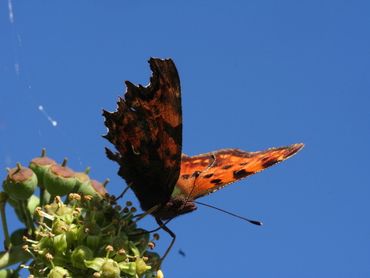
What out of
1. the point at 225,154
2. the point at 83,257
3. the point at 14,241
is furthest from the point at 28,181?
the point at 225,154

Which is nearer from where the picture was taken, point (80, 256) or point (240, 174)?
point (80, 256)

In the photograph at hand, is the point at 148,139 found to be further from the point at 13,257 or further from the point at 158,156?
the point at 13,257

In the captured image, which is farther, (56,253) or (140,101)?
(140,101)

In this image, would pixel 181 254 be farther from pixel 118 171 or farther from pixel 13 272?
pixel 13 272

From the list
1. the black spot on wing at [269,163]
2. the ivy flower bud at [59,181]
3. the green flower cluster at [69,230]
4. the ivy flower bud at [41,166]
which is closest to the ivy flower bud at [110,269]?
the green flower cluster at [69,230]

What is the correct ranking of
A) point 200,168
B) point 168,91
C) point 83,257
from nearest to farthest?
point 83,257, point 168,91, point 200,168

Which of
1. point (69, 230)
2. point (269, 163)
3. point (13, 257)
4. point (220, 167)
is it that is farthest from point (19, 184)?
point (269, 163)

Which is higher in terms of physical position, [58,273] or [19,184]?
[19,184]
